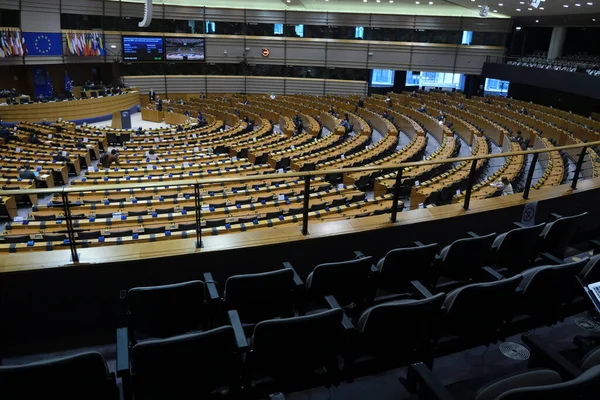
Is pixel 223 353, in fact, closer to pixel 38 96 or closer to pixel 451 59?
pixel 38 96

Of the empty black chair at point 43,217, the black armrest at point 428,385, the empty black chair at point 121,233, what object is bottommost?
the empty black chair at point 43,217

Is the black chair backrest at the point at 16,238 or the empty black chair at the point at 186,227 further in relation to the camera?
the empty black chair at the point at 186,227

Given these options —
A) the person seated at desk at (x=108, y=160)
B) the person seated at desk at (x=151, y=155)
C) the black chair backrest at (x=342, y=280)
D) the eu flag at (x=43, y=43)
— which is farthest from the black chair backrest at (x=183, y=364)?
the eu flag at (x=43, y=43)

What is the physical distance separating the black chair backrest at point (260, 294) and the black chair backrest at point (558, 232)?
2.64 metres

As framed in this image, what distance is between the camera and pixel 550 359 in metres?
2.70

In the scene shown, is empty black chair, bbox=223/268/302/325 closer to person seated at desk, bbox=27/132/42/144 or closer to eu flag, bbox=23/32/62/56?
person seated at desk, bbox=27/132/42/144

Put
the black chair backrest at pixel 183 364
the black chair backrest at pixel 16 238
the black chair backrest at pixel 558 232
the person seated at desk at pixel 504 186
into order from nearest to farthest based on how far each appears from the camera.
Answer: the black chair backrest at pixel 183 364 < the black chair backrest at pixel 558 232 < the black chair backrest at pixel 16 238 < the person seated at desk at pixel 504 186

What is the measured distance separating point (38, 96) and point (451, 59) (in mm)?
24719

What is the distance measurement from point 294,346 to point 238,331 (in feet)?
1.18

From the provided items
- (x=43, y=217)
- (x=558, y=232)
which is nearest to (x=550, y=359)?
(x=558, y=232)

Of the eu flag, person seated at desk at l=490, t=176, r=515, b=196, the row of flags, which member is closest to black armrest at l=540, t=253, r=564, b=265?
person seated at desk at l=490, t=176, r=515, b=196

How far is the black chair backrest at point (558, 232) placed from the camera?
14.0 ft

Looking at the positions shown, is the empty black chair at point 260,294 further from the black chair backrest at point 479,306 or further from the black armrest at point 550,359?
the black armrest at point 550,359

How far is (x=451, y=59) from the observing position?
29.5 metres
